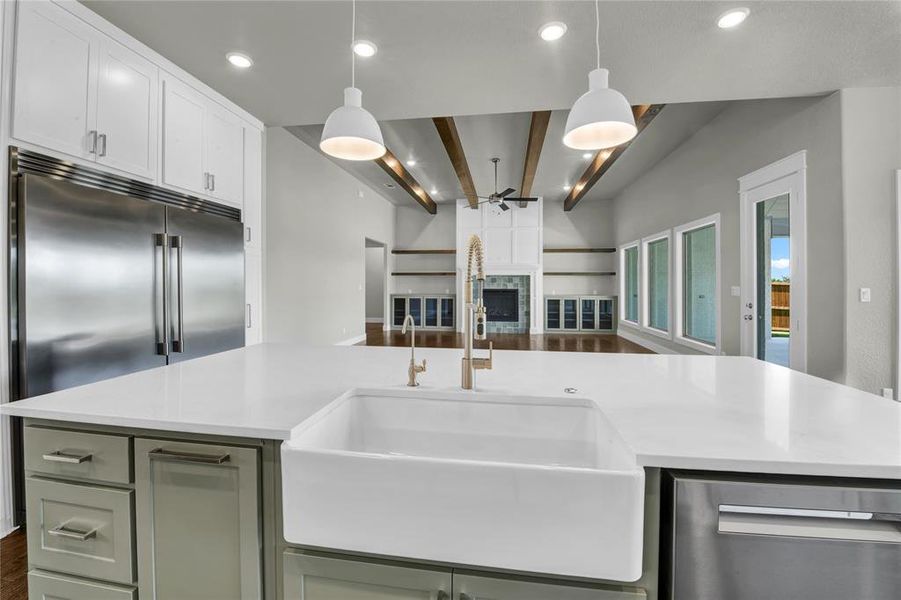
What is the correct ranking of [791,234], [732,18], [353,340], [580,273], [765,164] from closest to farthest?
1. [732,18]
2. [791,234]
3. [765,164]
4. [353,340]
5. [580,273]

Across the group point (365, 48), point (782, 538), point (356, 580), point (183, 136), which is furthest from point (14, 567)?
point (365, 48)

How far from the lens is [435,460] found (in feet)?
2.64

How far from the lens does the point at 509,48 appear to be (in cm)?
267

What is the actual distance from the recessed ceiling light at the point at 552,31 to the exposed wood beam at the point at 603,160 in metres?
0.95

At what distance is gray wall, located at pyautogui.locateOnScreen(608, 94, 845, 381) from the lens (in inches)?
127

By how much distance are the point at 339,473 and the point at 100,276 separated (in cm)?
221

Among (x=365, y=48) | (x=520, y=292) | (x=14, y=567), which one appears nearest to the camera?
(x=14, y=567)

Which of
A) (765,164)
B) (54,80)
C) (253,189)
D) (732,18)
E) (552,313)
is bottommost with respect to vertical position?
(552,313)

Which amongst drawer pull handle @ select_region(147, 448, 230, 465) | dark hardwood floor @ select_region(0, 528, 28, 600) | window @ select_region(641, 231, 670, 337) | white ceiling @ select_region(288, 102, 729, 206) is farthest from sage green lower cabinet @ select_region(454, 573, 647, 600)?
window @ select_region(641, 231, 670, 337)

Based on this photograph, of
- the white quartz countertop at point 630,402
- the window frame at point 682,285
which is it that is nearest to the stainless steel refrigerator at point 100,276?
the white quartz countertop at point 630,402

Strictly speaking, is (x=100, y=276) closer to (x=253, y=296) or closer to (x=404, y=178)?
(x=253, y=296)

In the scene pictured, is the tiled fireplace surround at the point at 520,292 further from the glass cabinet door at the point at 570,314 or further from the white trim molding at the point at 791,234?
the white trim molding at the point at 791,234

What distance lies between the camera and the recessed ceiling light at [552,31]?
2.42m

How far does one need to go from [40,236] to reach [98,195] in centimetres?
38
